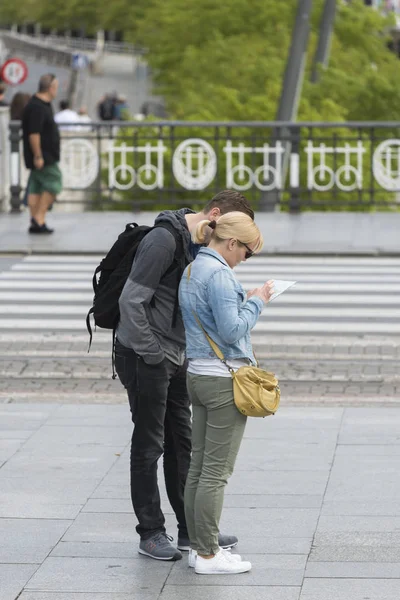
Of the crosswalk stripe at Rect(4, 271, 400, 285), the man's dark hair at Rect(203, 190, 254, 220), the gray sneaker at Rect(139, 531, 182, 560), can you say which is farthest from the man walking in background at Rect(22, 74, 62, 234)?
the man's dark hair at Rect(203, 190, 254, 220)

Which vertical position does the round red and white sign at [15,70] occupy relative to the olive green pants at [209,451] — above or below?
below

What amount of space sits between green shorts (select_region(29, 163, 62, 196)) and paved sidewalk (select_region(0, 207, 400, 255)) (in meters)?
0.61

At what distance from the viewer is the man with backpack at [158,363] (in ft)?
19.5

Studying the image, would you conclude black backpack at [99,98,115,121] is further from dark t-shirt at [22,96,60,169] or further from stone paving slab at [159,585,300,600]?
stone paving slab at [159,585,300,600]

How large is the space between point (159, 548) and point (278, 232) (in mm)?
12929

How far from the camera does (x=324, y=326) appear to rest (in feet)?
40.6

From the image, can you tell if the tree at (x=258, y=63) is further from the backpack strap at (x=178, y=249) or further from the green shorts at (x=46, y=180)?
the backpack strap at (x=178, y=249)

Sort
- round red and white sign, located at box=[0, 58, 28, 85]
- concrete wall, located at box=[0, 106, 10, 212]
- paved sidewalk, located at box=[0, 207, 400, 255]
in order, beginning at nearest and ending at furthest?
paved sidewalk, located at box=[0, 207, 400, 255] → concrete wall, located at box=[0, 106, 10, 212] → round red and white sign, located at box=[0, 58, 28, 85]

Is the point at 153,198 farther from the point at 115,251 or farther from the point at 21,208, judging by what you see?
the point at 115,251

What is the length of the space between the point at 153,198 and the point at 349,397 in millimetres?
11826

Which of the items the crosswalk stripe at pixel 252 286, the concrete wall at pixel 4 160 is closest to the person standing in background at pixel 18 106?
the concrete wall at pixel 4 160

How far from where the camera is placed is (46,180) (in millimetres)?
17688

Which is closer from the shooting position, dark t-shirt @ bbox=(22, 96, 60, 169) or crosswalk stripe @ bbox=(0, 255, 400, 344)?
crosswalk stripe @ bbox=(0, 255, 400, 344)

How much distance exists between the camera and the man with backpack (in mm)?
5957
